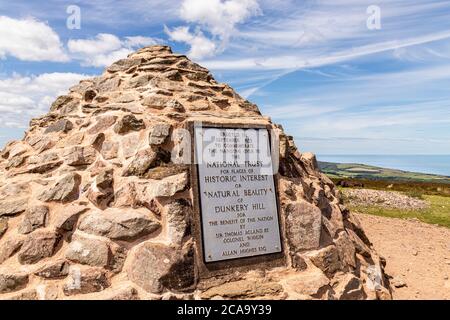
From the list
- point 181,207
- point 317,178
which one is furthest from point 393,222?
point 181,207

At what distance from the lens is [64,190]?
6.06 m

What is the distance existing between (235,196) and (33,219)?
306cm

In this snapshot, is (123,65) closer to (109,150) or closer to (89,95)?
(89,95)

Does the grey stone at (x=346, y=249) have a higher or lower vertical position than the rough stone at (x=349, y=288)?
higher

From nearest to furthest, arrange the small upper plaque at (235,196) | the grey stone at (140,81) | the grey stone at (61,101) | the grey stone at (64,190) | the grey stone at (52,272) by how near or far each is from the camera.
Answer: the grey stone at (52,272), the small upper plaque at (235,196), the grey stone at (64,190), the grey stone at (140,81), the grey stone at (61,101)

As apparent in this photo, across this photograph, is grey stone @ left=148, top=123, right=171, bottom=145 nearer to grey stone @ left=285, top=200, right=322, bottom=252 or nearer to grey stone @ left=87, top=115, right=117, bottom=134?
grey stone @ left=87, top=115, right=117, bottom=134

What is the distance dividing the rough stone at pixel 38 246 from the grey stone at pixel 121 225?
0.42m

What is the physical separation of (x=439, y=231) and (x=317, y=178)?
28.8 ft

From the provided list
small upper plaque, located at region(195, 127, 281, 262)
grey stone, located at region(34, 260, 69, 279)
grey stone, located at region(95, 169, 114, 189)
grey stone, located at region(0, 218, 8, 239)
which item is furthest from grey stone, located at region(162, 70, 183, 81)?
grey stone, located at region(34, 260, 69, 279)

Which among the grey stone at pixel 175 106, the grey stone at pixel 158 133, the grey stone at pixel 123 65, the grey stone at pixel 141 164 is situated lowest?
the grey stone at pixel 141 164

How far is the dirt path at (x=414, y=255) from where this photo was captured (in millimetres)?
8250

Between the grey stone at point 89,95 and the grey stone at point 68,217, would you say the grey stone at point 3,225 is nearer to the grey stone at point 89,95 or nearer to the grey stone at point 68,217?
the grey stone at point 68,217

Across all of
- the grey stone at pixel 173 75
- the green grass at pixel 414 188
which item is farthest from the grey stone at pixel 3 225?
the green grass at pixel 414 188
